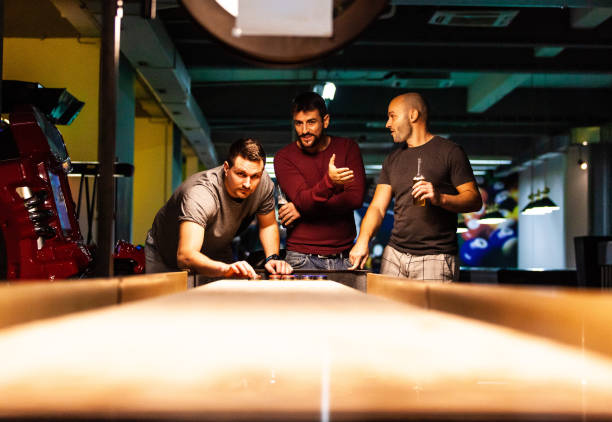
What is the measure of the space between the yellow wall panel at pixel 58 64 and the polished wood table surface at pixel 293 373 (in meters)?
5.82

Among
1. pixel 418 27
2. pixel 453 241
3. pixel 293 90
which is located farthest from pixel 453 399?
pixel 293 90

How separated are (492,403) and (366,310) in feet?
1.69

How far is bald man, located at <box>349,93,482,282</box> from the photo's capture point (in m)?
2.44

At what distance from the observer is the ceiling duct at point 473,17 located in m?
5.16

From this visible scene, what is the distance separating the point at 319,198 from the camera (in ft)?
8.26

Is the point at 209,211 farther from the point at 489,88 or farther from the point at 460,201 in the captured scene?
the point at 489,88

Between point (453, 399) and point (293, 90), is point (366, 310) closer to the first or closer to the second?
point (453, 399)

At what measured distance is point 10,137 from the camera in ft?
7.98

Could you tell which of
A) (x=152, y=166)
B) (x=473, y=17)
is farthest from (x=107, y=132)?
(x=152, y=166)

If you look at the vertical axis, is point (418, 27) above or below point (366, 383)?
above

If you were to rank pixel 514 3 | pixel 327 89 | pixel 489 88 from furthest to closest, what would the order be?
pixel 489 88, pixel 327 89, pixel 514 3

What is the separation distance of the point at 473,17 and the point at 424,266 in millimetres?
3497

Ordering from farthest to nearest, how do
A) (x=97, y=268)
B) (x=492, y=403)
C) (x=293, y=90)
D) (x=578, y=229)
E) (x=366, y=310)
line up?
(x=578, y=229)
(x=293, y=90)
(x=97, y=268)
(x=366, y=310)
(x=492, y=403)

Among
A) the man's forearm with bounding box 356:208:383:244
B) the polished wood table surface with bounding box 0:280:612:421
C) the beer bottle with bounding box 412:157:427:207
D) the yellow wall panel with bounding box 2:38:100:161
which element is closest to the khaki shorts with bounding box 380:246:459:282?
the man's forearm with bounding box 356:208:383:244
